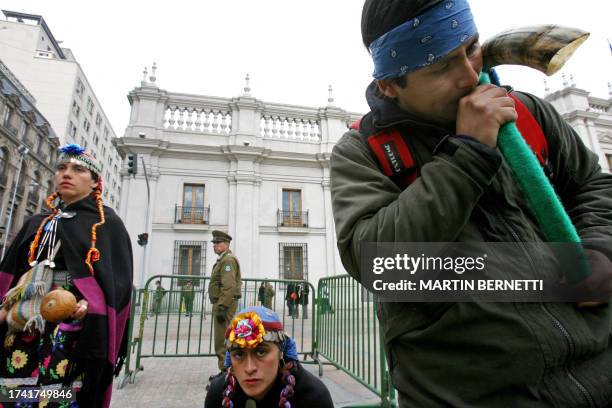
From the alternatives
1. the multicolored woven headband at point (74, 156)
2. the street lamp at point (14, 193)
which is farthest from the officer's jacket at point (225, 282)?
the street lamp at point (14, 193)

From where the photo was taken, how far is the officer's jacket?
15.5ft

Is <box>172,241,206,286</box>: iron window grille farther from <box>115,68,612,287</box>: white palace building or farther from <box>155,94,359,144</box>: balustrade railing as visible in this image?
<box>155,94,359,144</box>: balustrade railing

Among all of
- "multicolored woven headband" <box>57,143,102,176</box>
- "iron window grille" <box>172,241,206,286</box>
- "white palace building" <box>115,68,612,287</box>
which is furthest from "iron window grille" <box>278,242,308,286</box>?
"multicolored woven headband" <box>57,143,102,176</box>

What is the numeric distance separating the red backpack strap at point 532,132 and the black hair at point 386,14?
0.32 metres

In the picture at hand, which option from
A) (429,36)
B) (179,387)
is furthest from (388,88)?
(179,387)

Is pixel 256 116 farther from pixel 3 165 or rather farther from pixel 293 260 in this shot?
pixel 3 165

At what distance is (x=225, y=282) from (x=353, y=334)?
2.03 meters

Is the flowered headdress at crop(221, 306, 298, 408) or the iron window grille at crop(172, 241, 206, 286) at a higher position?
the iron window grille at crop(172, 241, 206, 286)

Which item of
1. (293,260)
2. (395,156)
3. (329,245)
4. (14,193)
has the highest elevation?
(14,193)

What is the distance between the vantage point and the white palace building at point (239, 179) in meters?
15.7

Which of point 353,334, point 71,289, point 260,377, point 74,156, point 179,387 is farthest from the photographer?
point 179,387

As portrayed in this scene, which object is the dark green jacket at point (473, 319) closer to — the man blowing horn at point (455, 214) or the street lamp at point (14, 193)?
the man blowing horn at point (455, 214)

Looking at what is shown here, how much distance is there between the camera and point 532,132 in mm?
833

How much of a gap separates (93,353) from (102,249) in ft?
2.09
